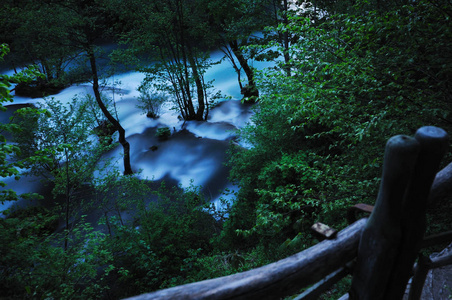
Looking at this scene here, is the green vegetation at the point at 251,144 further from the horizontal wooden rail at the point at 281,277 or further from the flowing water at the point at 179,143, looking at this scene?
the horizontal wooden rail at the point at 281,277

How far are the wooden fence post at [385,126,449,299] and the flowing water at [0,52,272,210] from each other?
913 centimetres

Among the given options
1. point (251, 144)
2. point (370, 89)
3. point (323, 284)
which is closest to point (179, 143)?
point (251, 144)

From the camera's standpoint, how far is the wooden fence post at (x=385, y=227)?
48.5 inches

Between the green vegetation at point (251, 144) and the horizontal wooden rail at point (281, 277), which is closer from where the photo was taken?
the horizontal wooden rail at point (281, 277)

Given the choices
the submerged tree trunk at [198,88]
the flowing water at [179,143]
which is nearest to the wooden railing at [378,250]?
the flowing water at [179,143]

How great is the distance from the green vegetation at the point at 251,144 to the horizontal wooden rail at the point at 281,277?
2.16 meters

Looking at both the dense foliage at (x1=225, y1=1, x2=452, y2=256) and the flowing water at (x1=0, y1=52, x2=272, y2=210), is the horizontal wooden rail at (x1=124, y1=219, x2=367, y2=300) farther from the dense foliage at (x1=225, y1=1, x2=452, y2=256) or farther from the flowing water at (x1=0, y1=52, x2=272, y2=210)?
the flowing water at (x1=0, y1=52, x2=272, y2=210)

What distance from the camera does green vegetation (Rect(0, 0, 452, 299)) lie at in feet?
12.0

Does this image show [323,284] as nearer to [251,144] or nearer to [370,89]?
[370,89]

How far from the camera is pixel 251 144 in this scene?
914cm

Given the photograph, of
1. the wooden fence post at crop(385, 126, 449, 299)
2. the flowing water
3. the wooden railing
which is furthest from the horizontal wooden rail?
the flowing water

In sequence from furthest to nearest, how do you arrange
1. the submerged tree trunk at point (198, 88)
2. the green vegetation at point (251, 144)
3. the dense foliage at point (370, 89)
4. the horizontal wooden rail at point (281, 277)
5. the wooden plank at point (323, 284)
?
the submerged tree trunk at point (198, 88)
the green vegetation at point (251, 144)
the dense foliage at point (370, 89)
the wooden plank at point (323, 284)
the horizontal wooden rail at point (281, 277)

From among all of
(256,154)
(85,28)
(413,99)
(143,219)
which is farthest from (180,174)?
(413,99)

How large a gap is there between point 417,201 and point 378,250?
1.07 feet
